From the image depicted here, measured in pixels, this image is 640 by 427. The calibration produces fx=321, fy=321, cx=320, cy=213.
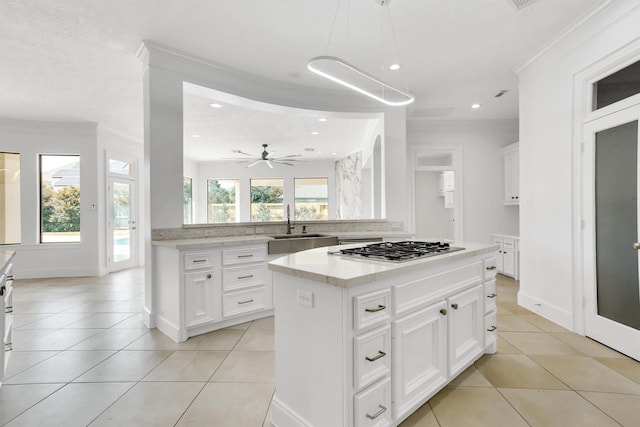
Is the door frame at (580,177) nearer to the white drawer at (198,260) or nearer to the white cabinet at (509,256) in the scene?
the white cabinet at (509,256)

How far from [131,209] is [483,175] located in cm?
713

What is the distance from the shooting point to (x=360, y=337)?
54.7 inches

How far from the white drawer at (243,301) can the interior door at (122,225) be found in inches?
171

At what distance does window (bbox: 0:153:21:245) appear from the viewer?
5.47 m

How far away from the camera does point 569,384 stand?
2.07 m

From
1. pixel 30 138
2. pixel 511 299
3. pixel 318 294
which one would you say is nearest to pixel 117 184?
pixel 30 138

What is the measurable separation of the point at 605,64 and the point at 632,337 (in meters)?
2.15

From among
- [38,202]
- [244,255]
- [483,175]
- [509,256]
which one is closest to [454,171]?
[483,175]

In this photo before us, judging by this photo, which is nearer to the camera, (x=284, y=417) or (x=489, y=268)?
(x=284, y=417)

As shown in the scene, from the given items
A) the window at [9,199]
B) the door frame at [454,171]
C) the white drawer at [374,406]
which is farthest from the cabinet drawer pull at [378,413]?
the window at [9,199]

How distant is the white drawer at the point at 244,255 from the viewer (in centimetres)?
309

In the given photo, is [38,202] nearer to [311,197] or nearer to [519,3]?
[311,197]

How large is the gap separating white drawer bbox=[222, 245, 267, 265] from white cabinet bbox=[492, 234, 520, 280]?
3.70 meters

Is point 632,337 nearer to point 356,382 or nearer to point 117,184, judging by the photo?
point 356,382
